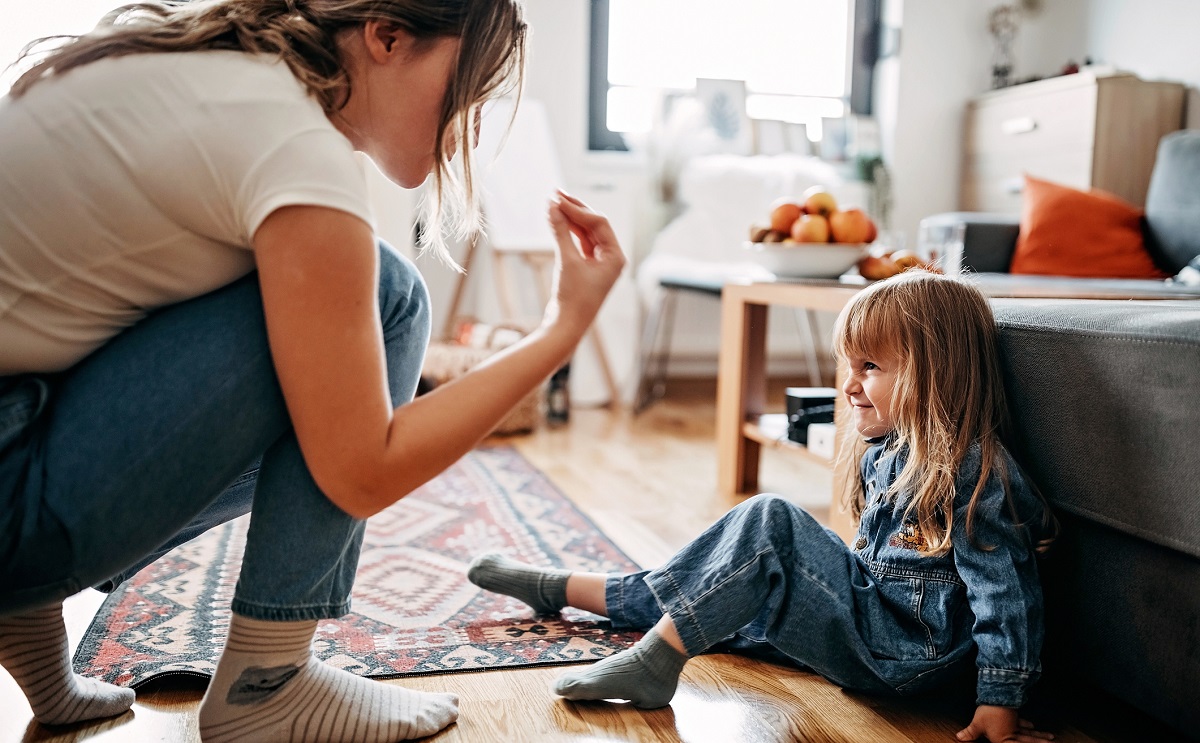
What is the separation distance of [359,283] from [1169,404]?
70cm

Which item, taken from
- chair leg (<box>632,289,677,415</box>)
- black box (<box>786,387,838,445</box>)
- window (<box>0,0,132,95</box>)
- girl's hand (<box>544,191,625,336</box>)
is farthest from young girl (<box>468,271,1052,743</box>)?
chair leg (<box>632,289,677,415</box>)

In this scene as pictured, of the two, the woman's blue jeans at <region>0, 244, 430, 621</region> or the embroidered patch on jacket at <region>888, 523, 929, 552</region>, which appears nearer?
the woman's blue jeans at <region>0, 244, 430, 621</region>

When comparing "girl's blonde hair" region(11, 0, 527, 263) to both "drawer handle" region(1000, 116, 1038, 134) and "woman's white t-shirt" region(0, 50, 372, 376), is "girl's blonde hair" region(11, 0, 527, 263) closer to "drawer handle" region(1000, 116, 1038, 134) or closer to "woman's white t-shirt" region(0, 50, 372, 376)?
"woman's white t-shirt" region(0, 50, 372, 376)

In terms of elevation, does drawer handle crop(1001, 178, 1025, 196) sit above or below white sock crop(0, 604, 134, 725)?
above

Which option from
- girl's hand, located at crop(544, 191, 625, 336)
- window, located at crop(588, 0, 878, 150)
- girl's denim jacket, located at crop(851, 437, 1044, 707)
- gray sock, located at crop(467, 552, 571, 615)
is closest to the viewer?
girl's hand, located at crop(544, 191, 625, 336)

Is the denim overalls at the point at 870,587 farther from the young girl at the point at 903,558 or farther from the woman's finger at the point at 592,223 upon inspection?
the woman's finger at the point at 592,223

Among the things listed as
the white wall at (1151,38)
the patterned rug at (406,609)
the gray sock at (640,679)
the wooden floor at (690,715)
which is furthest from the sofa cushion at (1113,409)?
the white wall at (1151,38)

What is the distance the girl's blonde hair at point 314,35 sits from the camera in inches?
30.3

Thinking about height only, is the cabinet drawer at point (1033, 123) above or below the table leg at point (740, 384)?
above

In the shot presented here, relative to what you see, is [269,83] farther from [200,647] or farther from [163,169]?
[200,647]

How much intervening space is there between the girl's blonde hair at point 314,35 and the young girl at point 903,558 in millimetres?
515

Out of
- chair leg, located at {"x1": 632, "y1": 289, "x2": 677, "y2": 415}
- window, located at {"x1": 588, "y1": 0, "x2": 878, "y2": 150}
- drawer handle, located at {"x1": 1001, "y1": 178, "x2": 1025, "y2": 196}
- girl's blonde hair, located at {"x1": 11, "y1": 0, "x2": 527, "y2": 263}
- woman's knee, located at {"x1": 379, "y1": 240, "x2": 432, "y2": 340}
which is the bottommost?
chair leg, located at {"x1": 632, "y1": 289, "x2": 677, "y2": 415}

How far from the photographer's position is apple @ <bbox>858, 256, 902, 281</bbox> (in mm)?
1866

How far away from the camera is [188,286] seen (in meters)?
0.79
